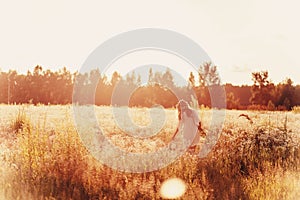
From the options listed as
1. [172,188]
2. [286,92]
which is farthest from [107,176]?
[286,92]

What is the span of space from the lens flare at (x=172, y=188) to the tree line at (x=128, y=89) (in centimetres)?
4342

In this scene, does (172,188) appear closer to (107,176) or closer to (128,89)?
(107,176)

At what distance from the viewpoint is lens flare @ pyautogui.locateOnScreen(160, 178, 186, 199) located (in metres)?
5.81

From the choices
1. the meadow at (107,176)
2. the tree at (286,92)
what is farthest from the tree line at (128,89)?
the meadow at (107,176)

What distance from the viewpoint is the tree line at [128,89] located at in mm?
56719

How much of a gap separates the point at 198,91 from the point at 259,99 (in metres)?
9.61

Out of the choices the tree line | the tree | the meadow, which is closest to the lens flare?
the meadow

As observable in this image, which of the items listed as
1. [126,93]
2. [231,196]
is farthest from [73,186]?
[126,93]

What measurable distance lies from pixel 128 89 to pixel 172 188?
61.4 meters

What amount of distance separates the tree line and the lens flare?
43416 millimetres

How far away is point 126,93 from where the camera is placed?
65.1 metres

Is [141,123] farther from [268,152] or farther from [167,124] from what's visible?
[268,152]

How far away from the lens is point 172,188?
618 cm

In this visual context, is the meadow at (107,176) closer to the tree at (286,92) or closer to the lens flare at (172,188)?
the lens flare at (172,188)
